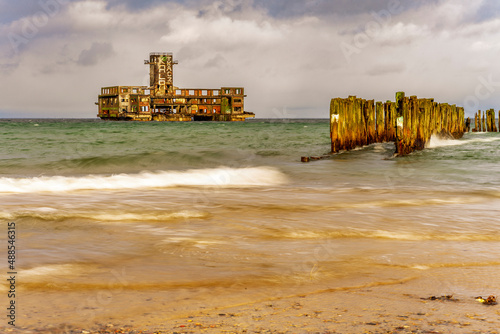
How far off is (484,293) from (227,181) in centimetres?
1077

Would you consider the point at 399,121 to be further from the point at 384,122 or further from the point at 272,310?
the point at 272,310

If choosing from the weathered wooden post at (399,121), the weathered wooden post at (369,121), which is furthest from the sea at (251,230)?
the weathered wooden post at (369,121)

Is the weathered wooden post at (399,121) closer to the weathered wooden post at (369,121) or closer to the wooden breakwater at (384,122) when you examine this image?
the wooden breakwater at (384,122)

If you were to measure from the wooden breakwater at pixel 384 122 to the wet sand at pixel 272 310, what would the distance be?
1595cm

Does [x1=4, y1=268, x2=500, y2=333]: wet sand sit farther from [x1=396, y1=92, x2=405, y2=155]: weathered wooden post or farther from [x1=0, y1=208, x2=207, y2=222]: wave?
[x1=396, y1=92, x2=405, y2=155]: weathered wooden post

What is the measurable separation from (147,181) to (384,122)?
16.6 metres

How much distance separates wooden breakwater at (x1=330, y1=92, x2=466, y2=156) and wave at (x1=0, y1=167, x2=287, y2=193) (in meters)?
5.64

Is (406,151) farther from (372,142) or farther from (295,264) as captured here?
(295,264)

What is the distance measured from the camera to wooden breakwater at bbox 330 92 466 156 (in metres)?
19.7

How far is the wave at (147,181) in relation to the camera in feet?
41.1

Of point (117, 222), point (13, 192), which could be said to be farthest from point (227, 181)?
point (117, 222)

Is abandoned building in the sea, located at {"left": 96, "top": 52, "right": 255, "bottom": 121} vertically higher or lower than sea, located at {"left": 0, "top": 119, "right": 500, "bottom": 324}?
higher

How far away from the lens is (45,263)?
16.3 feet

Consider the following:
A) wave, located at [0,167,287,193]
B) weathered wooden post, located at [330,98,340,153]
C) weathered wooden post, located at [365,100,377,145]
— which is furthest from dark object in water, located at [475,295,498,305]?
A: weathered wooden post, located at [365,100,377,145]
